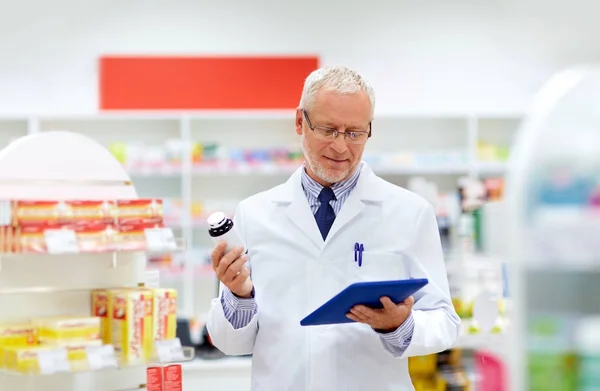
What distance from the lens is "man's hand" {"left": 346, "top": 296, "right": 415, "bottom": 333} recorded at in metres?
2.27

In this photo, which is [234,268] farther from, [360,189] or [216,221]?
[360,189]

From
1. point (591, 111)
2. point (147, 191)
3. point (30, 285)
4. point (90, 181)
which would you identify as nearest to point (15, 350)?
point (30, 285)

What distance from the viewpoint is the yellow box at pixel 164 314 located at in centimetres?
315

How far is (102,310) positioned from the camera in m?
3.21

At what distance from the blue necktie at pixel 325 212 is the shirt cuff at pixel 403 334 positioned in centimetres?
40

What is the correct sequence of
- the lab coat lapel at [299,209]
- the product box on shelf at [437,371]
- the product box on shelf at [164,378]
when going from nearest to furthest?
the lab coat lapel at [299,209], the product box on shelf at [164,378], the product box on shelf at [437,371]

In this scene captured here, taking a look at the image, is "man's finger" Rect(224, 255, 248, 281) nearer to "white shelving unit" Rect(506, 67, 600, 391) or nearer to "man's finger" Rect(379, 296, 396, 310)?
"man's finger" Rect(379, 296, 396, 310)

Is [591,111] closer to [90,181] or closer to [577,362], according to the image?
[577,362]

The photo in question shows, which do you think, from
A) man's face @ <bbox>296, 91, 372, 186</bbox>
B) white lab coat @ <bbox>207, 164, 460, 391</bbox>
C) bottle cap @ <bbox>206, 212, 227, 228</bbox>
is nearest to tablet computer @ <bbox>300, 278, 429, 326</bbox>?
white lab coat @ <bbox>207, 164, 460, 391</bbox>

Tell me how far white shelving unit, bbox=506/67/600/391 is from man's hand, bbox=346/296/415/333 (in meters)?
0.63

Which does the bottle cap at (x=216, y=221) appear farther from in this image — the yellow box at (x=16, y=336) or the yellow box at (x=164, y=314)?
the yellow box at (x=16, y=336)

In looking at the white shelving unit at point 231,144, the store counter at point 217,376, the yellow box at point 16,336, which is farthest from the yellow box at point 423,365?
the white shelving unit at point 231,144

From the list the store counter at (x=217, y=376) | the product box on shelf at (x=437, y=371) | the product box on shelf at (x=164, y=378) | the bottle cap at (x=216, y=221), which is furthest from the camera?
the store counter at (x=217, y=376)

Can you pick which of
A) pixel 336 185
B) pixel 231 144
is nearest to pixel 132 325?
pixel 336 185
